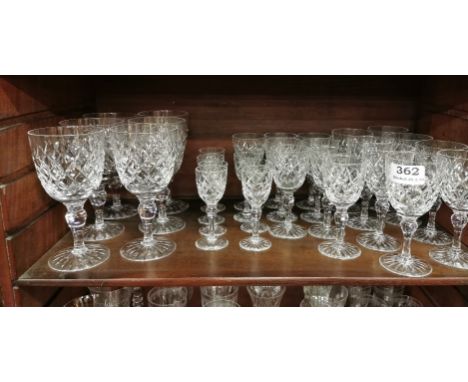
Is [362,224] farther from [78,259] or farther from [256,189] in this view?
[78,259]

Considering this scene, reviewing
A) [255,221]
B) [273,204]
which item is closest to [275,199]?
[273,204]

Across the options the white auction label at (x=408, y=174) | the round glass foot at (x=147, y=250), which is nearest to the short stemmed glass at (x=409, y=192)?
the white auction label at (x=408, y=174)

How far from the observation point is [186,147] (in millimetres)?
1157

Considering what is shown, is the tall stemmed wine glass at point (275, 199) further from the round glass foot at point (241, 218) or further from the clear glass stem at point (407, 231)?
the clear glass stem at point (407, 231)

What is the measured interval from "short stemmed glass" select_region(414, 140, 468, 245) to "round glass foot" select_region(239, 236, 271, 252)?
0.35 m

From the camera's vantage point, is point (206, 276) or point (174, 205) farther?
point (174, 205)

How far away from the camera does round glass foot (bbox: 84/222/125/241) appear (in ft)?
3.18

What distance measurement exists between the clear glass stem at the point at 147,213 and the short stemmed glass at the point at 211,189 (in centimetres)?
11

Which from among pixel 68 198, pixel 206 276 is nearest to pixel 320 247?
pixel 206 276

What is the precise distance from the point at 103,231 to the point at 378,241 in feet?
2.13

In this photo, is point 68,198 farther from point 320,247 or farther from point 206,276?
point 320,247

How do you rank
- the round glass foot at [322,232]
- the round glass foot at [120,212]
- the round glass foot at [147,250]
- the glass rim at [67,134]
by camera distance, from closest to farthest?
the glass rim at [67,134]
the round glass foot at [147,250]
the round glass foot at [322,232]
the round glass foot at [120,212]

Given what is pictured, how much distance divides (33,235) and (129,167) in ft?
Result: 0.78

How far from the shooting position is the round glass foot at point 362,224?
1.02 m
